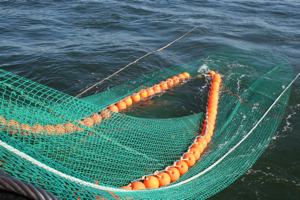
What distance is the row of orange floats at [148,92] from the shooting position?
706cm

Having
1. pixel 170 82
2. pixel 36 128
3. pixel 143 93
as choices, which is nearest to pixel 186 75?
pixel 170 82

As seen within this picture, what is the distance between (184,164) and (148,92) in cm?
335

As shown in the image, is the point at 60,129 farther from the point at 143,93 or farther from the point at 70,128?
the point at 143,93

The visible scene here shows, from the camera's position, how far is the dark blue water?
5555 mm

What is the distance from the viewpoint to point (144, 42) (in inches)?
515

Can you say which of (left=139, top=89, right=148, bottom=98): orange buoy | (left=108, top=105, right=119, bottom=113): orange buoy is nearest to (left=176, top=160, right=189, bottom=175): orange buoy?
(left=108, top=105, right=119, bottom=113): orange buoy

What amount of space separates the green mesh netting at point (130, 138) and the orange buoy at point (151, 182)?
0.22 meters

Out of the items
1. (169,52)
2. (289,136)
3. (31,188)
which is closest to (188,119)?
(289,136)

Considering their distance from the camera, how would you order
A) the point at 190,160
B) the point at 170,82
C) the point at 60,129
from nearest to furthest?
the point at 60,129 → the point at 190,160 → the point at 170,82

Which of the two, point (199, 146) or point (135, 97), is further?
point (135, 97)

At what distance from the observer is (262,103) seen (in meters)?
7.49

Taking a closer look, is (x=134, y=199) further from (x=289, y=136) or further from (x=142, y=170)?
(x=289, y=136)

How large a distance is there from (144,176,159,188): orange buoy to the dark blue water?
4.02ft

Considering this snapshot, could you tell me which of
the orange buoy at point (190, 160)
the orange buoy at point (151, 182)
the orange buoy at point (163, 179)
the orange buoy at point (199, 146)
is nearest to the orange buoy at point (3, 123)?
the orange buoy at point (151, 182)
